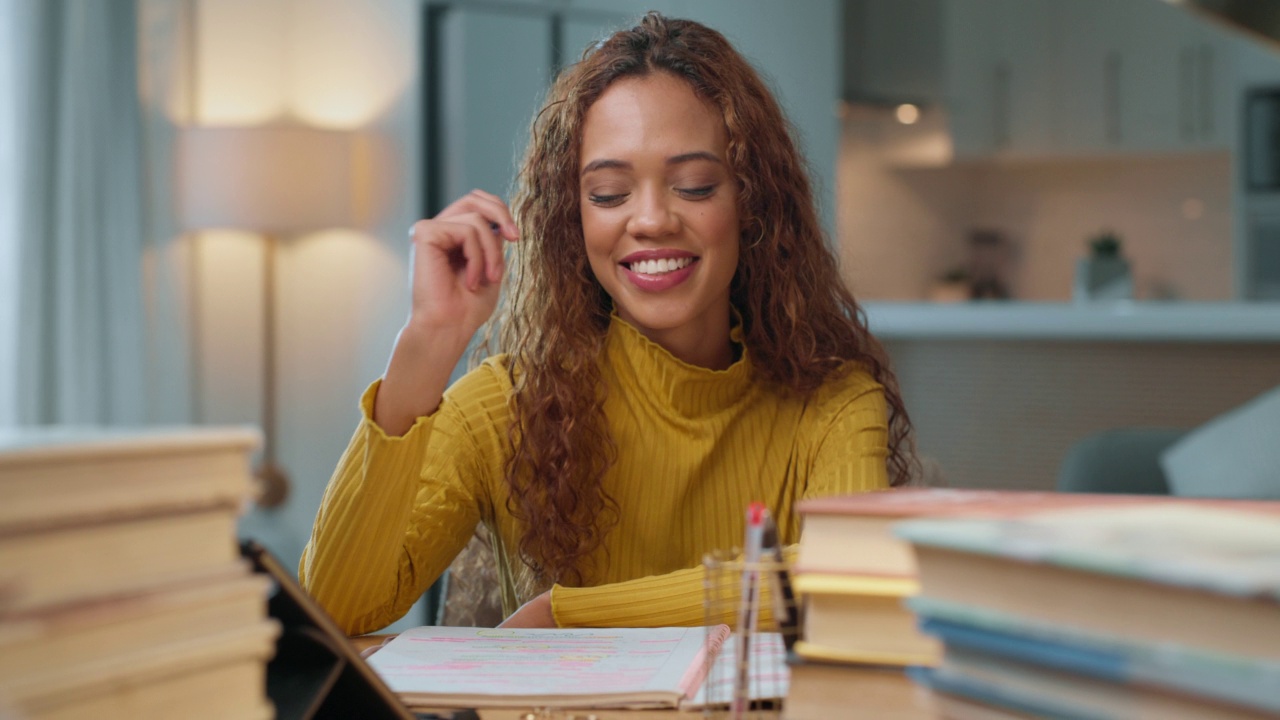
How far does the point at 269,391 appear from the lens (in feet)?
12.6

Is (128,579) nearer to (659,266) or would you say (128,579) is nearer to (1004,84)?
(659,266)

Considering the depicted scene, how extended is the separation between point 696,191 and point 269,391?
2.75m

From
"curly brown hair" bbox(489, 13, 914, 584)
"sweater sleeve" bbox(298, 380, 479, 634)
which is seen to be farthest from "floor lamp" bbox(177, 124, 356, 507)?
"sweater sleeve" bbox(298, 380, 479, 634)

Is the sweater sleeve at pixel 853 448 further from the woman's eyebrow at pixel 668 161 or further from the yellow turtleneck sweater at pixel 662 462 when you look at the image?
the woman's eyebrow at pixel 668 161

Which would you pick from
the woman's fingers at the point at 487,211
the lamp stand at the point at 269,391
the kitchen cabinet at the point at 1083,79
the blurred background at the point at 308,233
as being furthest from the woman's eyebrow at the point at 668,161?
the kitchen cabinet at the point at 1083,79

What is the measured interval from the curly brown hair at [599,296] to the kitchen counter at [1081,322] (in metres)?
2.01

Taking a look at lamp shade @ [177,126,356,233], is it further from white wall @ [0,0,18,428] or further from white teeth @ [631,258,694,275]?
white teeth @ [631,258,694,275]

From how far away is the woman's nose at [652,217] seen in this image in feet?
4.27

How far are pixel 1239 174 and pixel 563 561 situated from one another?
5.25m

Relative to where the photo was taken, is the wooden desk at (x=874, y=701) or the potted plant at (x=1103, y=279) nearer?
the wooden desk at (x=874, y=701)

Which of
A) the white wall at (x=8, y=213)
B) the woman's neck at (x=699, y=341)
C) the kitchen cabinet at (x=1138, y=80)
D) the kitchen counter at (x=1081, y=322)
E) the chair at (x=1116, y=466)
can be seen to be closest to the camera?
the woman's neck at (x=699, y=341)

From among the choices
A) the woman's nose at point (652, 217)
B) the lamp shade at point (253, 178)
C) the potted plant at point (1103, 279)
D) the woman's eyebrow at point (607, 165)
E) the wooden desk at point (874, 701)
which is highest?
the lamp shade at point (253, 178)

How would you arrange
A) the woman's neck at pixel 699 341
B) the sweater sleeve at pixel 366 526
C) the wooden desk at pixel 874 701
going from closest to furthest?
1. the wooden desk at pixel 874 701
2. the sweater sleeve at pixel 366 526
3. the woman's neck at pixel 699 341

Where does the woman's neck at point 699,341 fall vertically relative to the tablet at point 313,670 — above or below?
above
